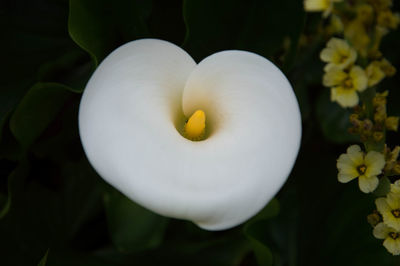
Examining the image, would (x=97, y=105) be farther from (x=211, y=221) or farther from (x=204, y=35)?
(x=204, y=35)

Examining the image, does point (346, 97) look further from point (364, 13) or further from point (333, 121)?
point (333, 121)

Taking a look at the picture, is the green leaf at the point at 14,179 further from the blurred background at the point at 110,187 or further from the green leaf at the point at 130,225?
the green leaf at the point at 130,225

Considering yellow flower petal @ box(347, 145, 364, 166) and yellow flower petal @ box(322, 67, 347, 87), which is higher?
yellow flower petal @ box(322, 67, 347, 87)

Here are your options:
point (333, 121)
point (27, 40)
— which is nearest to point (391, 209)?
point (333, 121)

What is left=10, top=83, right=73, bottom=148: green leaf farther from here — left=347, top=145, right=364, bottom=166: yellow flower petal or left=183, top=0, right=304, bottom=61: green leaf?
left=347, top=145, right=364, bottom=166: yellow flower petal

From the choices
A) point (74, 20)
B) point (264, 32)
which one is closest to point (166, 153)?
point (74, 20)

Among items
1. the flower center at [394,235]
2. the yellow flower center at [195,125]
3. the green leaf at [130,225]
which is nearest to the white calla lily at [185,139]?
the yellow flower center at [195,125]

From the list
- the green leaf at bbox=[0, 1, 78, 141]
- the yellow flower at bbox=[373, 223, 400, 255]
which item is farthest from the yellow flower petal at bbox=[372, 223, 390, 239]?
the green leaf at bbox=[0, 1, 78, 141]
